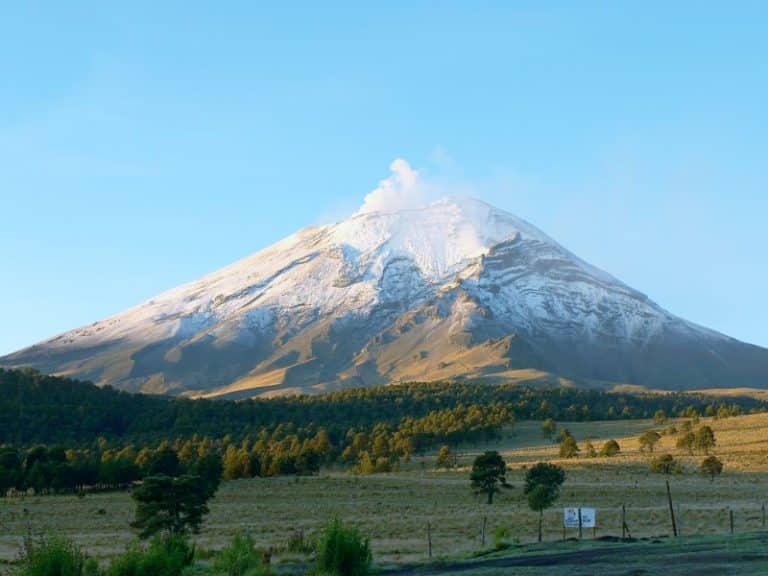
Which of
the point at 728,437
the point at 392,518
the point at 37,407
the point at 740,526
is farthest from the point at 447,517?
the point at 37,407

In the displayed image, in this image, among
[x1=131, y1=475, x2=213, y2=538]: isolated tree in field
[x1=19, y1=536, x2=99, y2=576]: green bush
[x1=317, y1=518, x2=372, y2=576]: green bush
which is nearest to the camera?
[x1=19, y1=536, x2=99, y2=576]: green bush

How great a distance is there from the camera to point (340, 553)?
21.2m

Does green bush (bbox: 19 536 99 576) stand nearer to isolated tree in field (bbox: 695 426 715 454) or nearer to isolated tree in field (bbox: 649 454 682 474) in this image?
isolated tree in field (bbox: 649 454 682 474)

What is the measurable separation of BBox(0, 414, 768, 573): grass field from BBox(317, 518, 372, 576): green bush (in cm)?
1015

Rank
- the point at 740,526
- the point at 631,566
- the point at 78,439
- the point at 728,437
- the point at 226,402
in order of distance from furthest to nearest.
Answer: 1. the point at 226,402
2. the point at 78,439
3. the point at 728,437
4. the point at 740,526
5. the point at 631,566

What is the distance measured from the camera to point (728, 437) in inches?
3937

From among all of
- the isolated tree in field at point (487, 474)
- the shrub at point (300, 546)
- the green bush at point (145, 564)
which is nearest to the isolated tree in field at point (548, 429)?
the isolated tree in field at point (487, 474)

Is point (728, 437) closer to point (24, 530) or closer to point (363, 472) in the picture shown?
point (363, 472)

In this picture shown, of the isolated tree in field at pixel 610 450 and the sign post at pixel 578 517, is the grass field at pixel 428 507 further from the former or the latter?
the sign post at pixel 578 517

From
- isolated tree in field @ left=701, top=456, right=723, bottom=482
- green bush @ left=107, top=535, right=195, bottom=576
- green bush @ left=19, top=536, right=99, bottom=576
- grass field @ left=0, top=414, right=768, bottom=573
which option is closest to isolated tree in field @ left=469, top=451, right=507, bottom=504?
grass field @ left=0, top=414, right=768, bottom=573

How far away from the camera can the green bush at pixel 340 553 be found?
21109mm

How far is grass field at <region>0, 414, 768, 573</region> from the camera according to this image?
128ft

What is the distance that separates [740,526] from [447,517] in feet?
49.3

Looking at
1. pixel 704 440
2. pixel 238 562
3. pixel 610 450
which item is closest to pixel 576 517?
pixel 238 562
